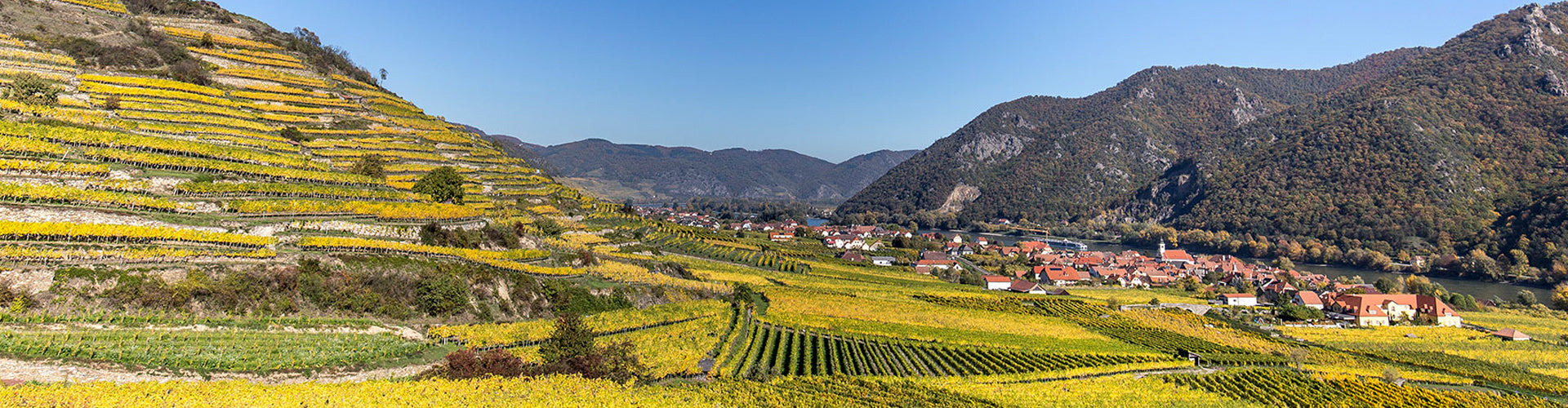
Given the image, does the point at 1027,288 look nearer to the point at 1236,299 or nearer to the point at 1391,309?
the point at 1236,299

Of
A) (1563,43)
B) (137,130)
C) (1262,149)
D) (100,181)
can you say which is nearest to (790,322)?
(100,181)

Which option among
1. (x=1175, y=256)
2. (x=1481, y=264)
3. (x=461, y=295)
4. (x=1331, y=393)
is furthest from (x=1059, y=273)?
(x=461, y=295)

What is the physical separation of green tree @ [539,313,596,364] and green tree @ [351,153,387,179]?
27.5 metres

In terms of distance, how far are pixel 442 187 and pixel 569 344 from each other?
2534cm

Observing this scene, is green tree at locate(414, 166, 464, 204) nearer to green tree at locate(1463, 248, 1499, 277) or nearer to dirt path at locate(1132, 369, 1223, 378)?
dirt path at locate(1132, 369, 1223, 378)

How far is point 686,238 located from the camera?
8731cm

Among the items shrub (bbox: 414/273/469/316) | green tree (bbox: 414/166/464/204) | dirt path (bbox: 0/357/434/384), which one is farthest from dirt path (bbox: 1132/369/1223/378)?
green tree (bbox: 414/166/464/204)

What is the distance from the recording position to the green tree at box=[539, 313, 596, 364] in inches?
1045

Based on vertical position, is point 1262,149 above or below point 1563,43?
below

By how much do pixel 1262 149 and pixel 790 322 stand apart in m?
192

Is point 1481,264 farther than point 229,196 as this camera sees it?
Yes

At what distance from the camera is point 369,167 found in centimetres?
4819

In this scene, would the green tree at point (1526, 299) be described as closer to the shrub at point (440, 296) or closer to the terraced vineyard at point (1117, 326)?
the terraced vineyard at point (1117, 326)

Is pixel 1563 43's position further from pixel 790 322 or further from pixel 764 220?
pixel 790 322
